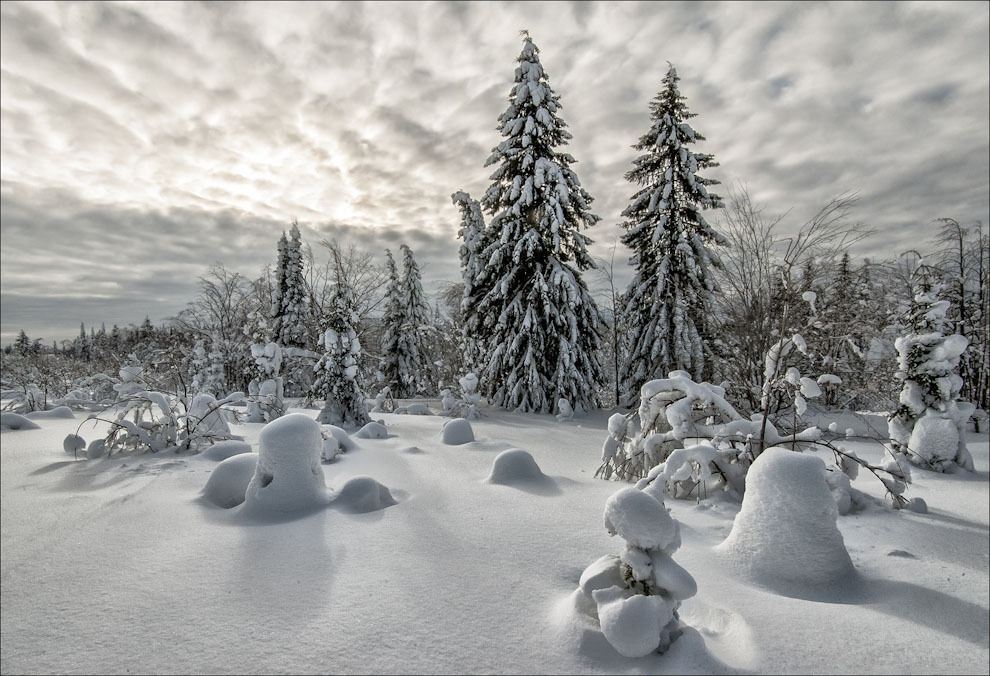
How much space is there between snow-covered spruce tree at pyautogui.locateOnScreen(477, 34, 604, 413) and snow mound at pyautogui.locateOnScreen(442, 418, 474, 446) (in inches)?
233

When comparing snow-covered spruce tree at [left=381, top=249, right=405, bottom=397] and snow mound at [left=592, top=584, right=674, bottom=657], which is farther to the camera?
snow-covered spruce tree at [left=381, top=249, right=405, bottom=397]

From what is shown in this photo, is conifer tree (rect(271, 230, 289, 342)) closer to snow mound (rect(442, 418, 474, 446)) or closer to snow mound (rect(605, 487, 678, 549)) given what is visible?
snow mound (rect(442, 418, 474, 446))

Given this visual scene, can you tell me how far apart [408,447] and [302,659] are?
17.4 ft

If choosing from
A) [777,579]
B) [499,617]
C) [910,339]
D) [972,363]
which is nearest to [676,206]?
[910,339]

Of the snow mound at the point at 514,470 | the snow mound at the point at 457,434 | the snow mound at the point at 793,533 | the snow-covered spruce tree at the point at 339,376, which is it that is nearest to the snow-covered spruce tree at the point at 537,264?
the snow-covered spruce tree at the point at 339,376

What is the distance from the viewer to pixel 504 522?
3.61m

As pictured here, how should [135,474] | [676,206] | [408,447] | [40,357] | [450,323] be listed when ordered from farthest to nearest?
[450,323] → [676,206] → [408,447] → [40,357] → [135,474]

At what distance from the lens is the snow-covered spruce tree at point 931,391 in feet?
23.2

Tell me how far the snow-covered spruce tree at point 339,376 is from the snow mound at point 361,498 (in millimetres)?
6565

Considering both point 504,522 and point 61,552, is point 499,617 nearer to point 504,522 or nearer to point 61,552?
point 504,522

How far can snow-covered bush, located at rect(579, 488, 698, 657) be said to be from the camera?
197 centimetres

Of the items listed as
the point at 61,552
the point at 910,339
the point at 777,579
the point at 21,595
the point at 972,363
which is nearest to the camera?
the point at 21,595

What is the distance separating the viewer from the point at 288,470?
12.7 ft

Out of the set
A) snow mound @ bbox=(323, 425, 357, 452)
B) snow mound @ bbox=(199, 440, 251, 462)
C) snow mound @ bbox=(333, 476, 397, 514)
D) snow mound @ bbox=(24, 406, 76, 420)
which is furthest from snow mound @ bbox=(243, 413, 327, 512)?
snow mound @ bbox=(323, 425, 357, 452)
